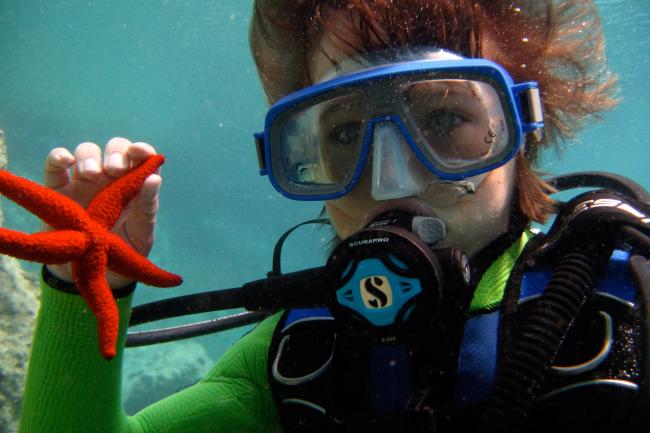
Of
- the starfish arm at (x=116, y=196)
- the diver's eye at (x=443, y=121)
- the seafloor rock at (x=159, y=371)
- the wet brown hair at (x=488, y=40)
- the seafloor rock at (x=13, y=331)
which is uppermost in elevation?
the wet brown hair at (x=488, y=40)

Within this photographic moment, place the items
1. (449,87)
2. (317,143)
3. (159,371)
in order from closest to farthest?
1. (449,87)
2. (317,143)
3. (159,371)

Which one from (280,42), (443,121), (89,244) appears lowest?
(89,244)

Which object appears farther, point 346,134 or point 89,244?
point 346,134

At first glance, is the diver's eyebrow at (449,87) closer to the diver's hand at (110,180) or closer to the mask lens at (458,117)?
the mask lens at (458,117)

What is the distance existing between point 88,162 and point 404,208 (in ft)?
3.75

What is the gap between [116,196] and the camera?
4.99 feet

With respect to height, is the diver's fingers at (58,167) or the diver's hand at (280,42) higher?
the diver's hand at (280,42)

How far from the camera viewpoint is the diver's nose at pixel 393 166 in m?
1.80

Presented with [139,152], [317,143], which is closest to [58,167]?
[139,152]

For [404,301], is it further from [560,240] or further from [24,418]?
[24,418]

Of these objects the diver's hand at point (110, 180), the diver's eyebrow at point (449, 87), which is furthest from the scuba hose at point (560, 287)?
the diver's hand at point (110, 180)

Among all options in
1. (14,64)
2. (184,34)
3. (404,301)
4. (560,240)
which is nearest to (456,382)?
(404,301)

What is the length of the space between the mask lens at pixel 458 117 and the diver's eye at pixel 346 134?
Answer: 31 cm

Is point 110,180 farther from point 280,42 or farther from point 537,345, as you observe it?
point 537,345
